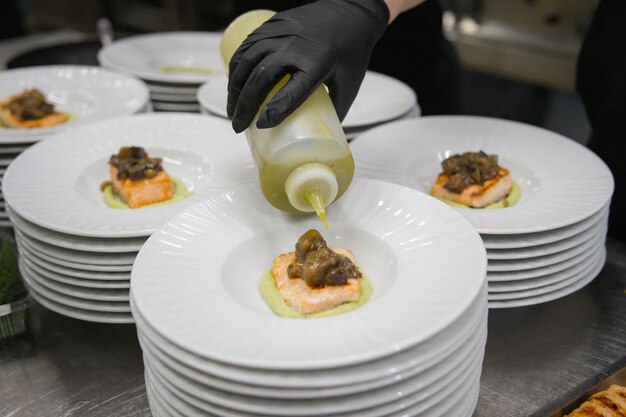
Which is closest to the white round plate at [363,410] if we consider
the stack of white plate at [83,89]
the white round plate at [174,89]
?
the stack of white plate at [83,89]

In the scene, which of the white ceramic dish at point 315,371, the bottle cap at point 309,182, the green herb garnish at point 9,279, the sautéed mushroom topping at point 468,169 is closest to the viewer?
the white ceramic dish at point 315,371

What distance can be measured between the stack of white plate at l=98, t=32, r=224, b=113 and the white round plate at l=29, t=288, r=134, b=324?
1130 mm

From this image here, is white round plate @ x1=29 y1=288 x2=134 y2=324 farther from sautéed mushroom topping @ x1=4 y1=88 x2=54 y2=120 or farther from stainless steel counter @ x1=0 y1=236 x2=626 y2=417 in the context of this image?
sautéed mushroom topping @ x1=4 y1=88 x2=54 y2=120

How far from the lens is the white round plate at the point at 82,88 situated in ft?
7.67

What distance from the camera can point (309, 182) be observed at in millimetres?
1347

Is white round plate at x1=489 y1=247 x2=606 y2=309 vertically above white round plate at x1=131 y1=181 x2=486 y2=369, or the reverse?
white round plate at x1=131 y1=181 x2=486 y2=369

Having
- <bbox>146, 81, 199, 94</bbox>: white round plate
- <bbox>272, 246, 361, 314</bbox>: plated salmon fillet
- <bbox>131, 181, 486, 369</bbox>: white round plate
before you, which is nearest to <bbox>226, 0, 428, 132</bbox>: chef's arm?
<bbox>131, 181, 486, 369</bbox>: white round plate

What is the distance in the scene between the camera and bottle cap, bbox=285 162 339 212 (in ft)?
4.38

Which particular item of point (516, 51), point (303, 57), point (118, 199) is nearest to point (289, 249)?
point (303, 57)

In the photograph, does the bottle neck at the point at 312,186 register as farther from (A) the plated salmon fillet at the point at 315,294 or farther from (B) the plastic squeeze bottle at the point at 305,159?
(A) the plated salmon fillet at the point at 315,294

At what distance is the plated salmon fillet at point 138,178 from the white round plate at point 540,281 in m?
0.96

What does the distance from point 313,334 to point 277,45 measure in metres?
0.70

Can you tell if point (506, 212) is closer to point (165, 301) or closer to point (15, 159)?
point (165, 301)

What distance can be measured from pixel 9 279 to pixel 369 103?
137cm
